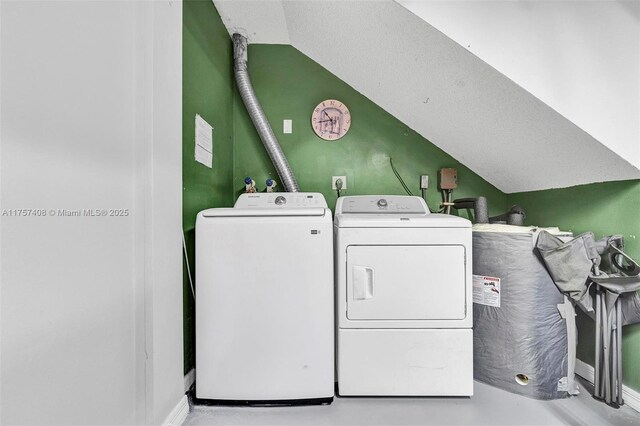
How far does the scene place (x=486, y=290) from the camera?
Answer: 1.61 meters

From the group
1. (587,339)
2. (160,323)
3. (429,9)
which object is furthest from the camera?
(587,339)

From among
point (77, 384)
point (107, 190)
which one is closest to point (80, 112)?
point (107, 190)

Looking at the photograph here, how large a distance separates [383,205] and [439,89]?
776 millimetres

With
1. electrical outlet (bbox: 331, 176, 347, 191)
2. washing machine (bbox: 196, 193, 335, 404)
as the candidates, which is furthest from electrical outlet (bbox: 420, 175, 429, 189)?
washing machine (bbox: 196, 193, 335, 404)

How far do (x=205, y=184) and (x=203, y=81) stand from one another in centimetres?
60

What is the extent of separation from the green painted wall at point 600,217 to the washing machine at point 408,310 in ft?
2.42

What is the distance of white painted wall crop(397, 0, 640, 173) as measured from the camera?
132 cm

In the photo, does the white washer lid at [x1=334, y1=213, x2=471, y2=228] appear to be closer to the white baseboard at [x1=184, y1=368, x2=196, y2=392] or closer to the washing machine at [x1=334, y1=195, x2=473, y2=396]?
the washing machine at [x1=334, y1=195, x2=473, y2=396]

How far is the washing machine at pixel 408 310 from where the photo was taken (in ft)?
4.81

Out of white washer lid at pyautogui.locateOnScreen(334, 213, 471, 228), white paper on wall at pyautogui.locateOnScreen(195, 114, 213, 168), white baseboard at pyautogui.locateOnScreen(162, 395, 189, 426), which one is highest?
white paper on wall at pyautogui.locateOnScreen(195, 114, 213, 168)

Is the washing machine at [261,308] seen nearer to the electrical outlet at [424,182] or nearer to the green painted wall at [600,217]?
the electrical outlet at [424,182]

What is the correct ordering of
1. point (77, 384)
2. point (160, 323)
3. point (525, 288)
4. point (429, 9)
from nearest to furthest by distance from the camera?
point (77, 384)
point (160, 323)
point (429, 9)
point (525, 288)

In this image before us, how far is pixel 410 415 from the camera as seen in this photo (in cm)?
139

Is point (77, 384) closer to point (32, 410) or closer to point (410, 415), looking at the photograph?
point (32, 410)
